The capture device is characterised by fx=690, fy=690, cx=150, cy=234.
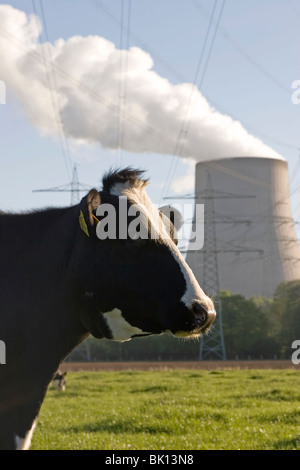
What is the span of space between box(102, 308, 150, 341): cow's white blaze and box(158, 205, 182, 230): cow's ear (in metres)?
0.76

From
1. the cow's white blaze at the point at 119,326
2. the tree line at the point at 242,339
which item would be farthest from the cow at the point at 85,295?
the tree line at the point at 242,339

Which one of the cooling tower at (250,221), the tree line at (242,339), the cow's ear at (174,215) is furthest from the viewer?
the cooling tower at (250,221)

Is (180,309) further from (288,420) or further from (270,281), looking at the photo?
(270,281)

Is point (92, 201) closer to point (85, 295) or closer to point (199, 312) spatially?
point (85, 295)

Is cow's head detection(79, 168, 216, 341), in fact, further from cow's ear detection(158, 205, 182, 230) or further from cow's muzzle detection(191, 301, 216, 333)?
cow's ear detection(158, 205, 182, 230)

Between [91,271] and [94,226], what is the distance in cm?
24

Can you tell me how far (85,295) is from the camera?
11.6 feet

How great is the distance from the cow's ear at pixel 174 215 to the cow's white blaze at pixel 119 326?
0.76 metres

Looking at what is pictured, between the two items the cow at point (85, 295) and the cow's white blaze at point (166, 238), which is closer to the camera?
the cow's white blaze at point (166, 238)

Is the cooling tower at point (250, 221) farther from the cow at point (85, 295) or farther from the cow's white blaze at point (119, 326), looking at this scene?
the cow's white blaze at point (119, 326)

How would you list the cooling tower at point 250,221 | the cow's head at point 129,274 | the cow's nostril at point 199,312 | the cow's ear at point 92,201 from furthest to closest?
the cooling tower at point 250,221
the cow's ear at point 92,201
the cow's head at point 129,274
the cow's nostril at point 199,312

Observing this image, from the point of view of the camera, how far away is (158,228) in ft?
11.9

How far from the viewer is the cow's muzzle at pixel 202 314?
10.5 feet
